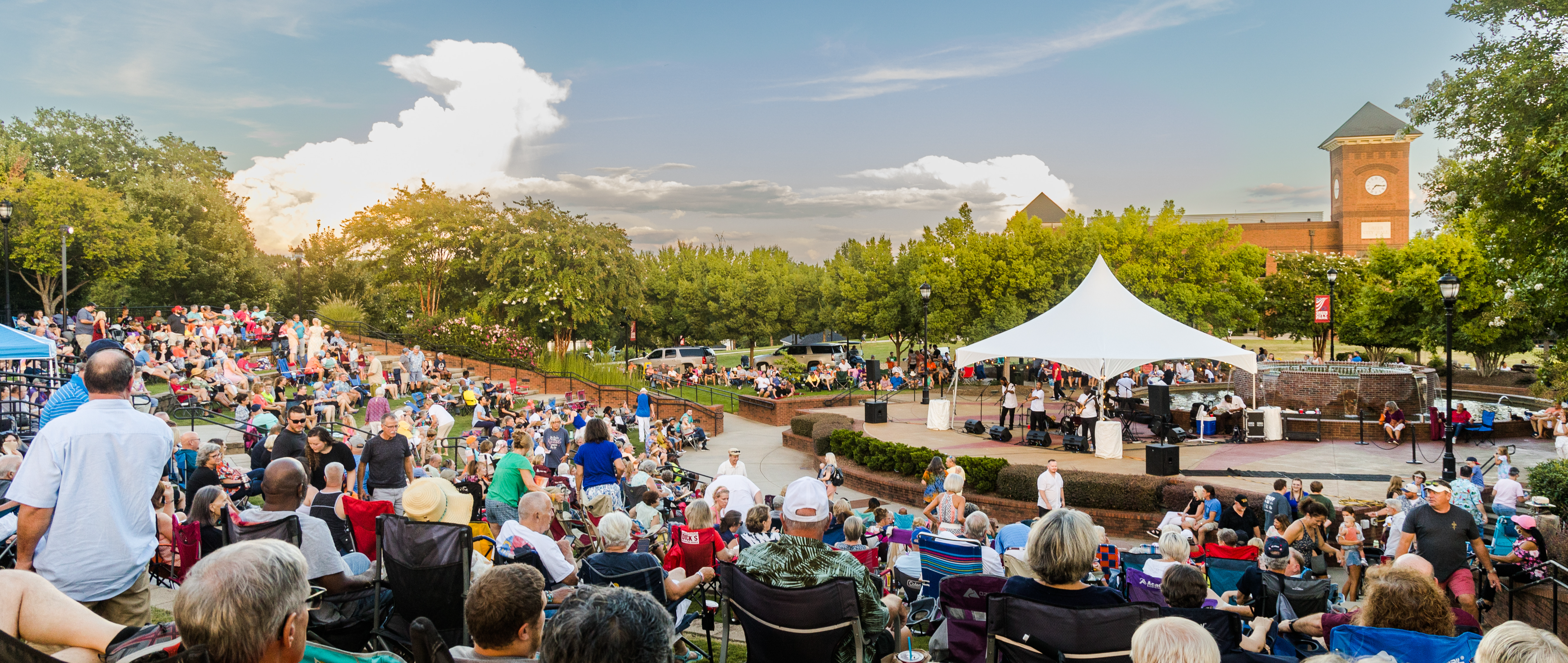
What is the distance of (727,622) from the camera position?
4949 millimetres

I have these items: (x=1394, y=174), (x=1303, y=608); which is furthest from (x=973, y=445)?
(x=1394, y=174)

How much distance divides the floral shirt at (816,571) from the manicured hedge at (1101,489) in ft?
29.0

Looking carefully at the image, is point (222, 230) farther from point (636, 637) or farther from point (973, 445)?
point (636, 637)

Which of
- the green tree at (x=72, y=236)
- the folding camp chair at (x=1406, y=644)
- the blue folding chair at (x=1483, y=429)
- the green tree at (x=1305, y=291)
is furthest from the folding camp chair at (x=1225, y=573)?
the green tree at (x=1305, y=291)

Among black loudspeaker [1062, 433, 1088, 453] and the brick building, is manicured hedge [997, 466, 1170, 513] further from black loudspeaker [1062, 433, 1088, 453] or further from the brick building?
the brick building

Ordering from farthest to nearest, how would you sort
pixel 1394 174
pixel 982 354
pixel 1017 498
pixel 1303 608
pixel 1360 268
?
pixel 1394 174 → pixel 1360 268 → pixel 982 354 → pixel 1017 498 → pixel 1303 608

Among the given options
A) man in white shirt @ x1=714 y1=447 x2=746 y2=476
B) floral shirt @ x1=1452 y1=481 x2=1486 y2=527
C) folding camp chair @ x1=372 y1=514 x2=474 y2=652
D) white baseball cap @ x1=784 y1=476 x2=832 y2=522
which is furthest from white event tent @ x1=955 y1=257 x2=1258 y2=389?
folding camp chair @ x1=372 y1=514 x2=474 y2=652

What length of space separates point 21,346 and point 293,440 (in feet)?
20.3

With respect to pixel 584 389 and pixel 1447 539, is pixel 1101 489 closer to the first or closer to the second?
pixel 1447 539

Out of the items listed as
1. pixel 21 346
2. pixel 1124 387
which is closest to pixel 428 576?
pixel 21 346

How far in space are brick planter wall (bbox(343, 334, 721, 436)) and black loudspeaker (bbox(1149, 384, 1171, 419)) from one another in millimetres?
11227

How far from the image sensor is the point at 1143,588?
19.3 feet

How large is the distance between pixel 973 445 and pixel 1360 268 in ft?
117

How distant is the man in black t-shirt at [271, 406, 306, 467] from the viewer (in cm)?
761
